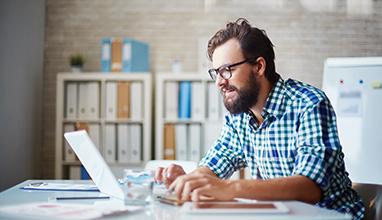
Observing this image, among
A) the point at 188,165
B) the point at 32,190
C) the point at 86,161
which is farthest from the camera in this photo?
the point at 188,165

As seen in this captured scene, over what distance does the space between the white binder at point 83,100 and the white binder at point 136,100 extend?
0.38m

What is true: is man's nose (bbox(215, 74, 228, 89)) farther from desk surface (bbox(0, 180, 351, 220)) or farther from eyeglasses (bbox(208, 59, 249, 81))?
desk surface (bbox(0, 180, 351, 220))

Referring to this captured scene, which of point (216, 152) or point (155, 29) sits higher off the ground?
point (155, 29)

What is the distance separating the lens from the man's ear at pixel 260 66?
1.95m

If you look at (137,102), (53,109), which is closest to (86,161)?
(137,102)

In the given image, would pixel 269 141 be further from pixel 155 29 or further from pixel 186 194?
pixel 155 29

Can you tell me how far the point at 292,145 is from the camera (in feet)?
5.83

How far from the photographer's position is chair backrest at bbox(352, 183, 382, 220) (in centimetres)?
175

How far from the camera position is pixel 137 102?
409 cm

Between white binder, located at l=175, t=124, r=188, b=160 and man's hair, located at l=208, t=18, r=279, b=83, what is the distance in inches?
81.8

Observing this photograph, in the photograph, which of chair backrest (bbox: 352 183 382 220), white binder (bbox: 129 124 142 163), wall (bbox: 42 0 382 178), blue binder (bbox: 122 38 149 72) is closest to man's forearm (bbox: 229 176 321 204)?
chair backrest (bbox: 352 183 382 220)

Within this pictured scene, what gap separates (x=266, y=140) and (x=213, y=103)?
2210 mm

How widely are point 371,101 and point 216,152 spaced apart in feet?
6.61

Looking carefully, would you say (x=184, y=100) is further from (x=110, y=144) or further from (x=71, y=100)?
(x=71, y=100)
